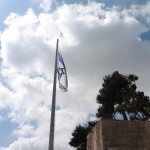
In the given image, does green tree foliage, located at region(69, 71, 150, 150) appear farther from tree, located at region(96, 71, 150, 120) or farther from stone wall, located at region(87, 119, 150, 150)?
stone wall, located at region(87, 119, 150, 150)

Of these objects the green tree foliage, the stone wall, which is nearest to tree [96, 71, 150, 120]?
Answer: the green tree foliage

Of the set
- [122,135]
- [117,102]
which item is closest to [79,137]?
[117,102]

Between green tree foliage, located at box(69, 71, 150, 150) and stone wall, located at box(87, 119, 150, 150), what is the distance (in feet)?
47.1

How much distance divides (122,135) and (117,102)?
62.7 feet

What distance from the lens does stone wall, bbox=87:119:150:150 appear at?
16.4 m

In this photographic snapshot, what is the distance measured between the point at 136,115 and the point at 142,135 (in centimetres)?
1531

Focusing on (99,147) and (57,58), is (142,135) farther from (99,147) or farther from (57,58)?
(57,58)

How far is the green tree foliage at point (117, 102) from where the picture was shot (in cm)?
3200

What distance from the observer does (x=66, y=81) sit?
50.6ft

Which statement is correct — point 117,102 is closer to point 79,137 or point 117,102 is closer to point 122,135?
point 79,137

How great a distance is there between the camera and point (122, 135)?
16750mm

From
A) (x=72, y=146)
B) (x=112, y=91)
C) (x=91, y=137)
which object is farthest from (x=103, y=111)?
(x=91, y=137)

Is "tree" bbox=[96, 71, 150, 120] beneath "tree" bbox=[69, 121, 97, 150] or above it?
above

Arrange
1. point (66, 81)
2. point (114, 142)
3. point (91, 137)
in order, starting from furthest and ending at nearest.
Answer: point (91, 137) < point (114, 142) < point (66, 81)
